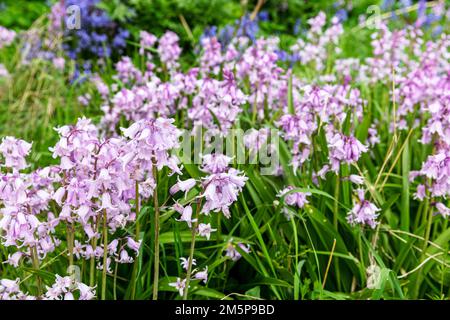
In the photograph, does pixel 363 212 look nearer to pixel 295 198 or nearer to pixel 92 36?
pixel 295 198

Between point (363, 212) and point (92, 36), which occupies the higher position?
point (92, 36)

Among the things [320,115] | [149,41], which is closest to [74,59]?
[149,41]

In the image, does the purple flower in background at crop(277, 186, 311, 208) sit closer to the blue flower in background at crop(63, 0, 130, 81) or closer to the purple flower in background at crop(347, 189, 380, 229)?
the purple flower in background at crop(347, 189, 380, 229)

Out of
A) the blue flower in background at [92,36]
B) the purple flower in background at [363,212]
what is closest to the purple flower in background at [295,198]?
the purple flower in background at [363,212]

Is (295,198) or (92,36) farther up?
(92,36)

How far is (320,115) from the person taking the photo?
310 cm

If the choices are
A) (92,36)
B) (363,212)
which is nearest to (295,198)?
(363,212)

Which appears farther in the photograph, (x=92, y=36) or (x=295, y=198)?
(x=92, y=36)

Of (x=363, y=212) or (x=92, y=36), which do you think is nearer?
(x=363, y=212)

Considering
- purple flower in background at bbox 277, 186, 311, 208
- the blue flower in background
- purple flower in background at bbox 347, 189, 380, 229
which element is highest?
the blue flower in background

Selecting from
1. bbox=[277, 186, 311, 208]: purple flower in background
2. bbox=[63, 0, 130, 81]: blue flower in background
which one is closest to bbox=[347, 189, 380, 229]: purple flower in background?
bbox=[277, 186, 311, 208]: purple flower in background

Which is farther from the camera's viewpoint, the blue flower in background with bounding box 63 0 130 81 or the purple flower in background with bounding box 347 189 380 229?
the blue flower in background with bounding box 63 0 130 81
